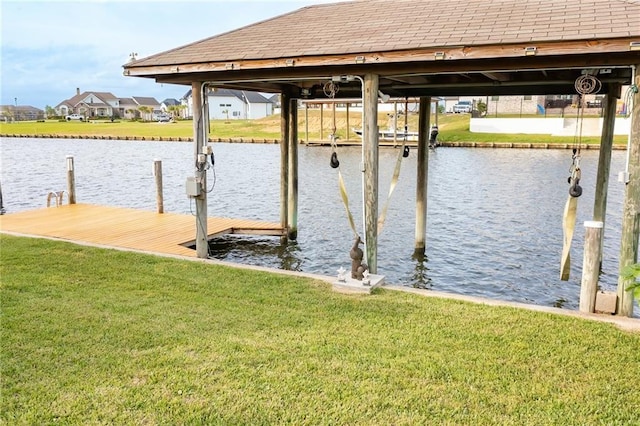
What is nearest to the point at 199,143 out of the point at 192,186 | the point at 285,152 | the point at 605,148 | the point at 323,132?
the point at 192,186

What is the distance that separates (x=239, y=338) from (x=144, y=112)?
101 m

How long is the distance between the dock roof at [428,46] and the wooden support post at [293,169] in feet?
6.17

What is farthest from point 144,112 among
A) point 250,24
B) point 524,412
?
point 524,412

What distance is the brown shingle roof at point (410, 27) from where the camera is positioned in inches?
229

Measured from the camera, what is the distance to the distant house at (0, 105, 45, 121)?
318 feet

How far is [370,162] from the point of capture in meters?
7.05

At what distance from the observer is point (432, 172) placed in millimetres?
25234

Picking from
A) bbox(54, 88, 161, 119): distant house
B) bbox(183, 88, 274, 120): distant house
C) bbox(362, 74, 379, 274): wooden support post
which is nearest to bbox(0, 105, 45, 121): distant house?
bbox(54, 88, 161, 119): distant house

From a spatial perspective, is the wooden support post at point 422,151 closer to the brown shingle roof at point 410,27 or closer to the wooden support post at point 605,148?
the brown shingle roof at point 410,27

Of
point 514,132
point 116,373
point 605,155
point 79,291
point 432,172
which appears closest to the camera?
point 116,373

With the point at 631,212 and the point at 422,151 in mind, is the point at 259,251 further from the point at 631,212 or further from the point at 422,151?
the point at 631,212

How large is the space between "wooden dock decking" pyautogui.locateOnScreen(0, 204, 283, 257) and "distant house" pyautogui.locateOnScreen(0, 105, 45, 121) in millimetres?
96684

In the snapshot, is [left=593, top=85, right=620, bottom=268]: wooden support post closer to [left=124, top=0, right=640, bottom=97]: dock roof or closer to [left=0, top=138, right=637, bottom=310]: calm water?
[left=124, top=0, right=640, bottom=97]: dock roof

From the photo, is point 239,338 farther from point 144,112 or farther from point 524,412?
point 144,112
